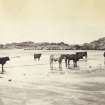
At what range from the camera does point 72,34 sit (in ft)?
6.63

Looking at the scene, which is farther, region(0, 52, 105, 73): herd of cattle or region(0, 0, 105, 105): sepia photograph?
region(0, 52, 105, 73): herd of cattle

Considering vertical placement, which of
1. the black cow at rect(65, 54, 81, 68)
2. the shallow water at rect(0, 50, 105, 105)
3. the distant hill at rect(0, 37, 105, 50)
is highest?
the distant hill at rect(0, 37, 105, 50)

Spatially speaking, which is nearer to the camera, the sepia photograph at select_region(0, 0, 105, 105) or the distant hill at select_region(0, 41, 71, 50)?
the sepia photograph at select_region(0, 0, 105, 105)

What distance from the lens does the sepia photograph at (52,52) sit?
6.12 ft

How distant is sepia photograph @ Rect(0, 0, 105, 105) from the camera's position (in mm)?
1866

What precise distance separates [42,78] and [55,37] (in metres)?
0.34

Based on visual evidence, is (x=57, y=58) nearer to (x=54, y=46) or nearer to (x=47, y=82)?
(x=54, y=46)

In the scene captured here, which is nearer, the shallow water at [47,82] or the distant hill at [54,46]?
the shallow water at [47,82]

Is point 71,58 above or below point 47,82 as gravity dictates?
above

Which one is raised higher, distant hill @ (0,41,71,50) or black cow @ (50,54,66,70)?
distant hill @ (0,41,71,50)

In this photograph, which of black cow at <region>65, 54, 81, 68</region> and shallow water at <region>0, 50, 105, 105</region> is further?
black cow at <region>65, 54, 81, 68</region>

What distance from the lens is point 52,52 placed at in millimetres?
1992

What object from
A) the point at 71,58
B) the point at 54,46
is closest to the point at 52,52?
the point at 54,46

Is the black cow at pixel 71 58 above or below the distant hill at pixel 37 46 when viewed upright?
below
